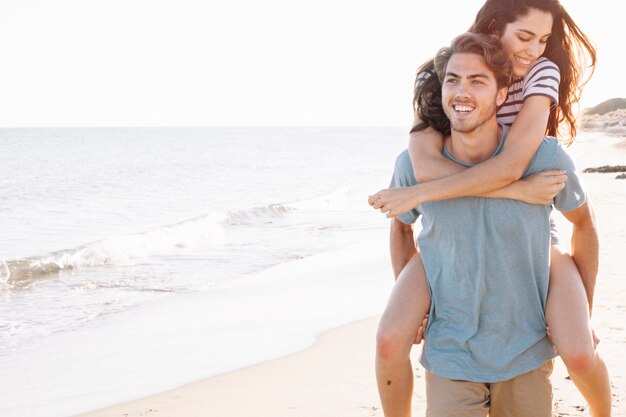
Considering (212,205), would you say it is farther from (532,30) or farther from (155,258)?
(532,30)

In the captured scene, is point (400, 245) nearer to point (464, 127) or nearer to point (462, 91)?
point (464, 127)

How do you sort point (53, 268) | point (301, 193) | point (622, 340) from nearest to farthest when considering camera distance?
point (622, 340), point (53, 268), point (301, 193)

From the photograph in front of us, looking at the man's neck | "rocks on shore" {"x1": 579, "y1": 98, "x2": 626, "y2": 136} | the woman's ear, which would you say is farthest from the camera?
"rocks on shore" {"x1": 579, "y1": 98, "x2": 626, "y2": 136}

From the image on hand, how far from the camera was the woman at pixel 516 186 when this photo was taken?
3387 mm

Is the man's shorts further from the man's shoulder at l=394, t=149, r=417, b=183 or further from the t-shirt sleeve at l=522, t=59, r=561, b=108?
the t-shirt sleeve at l=522, t=59, r=561, b=108

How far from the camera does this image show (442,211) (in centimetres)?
354

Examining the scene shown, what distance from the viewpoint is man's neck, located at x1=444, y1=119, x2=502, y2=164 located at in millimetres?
3582

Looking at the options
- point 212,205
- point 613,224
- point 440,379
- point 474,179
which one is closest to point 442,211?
point 474,179

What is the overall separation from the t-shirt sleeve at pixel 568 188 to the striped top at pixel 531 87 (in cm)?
33

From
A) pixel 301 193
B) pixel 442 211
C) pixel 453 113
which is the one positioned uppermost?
pixel 453 113

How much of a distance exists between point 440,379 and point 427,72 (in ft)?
4.96

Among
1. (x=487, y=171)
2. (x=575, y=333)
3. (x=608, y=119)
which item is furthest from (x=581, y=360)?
(x=608, y=119)

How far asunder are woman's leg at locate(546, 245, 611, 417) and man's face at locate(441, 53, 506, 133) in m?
0.76

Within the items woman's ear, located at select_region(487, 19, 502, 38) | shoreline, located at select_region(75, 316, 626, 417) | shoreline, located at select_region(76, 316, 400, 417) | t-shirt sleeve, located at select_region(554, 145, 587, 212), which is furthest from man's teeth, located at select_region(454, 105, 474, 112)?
shoreline, located at select_region(76, 316, 400, 417)
